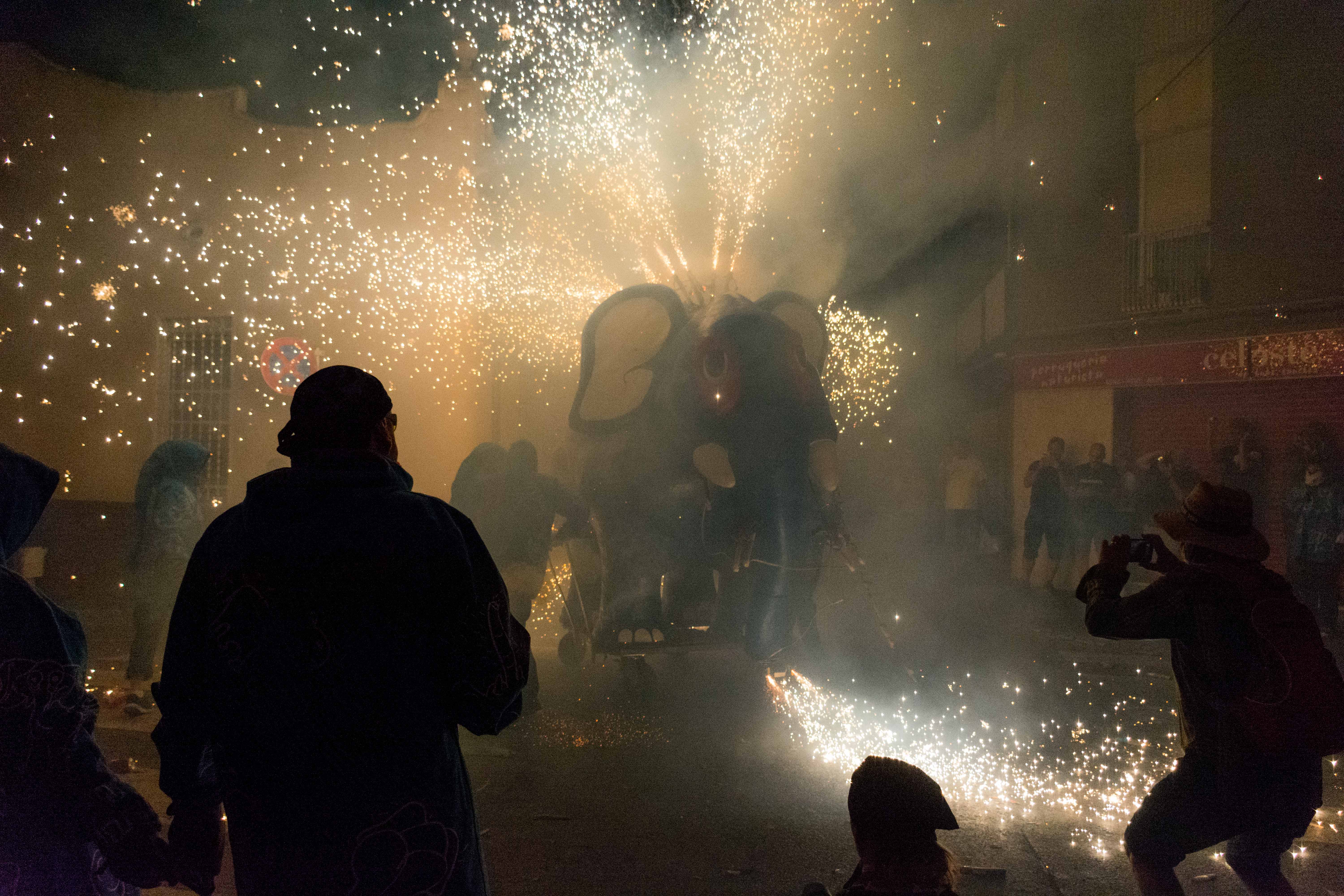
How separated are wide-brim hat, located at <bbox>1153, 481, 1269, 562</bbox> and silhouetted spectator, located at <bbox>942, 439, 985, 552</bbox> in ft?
25.4

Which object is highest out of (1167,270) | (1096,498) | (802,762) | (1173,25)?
(1173,25)

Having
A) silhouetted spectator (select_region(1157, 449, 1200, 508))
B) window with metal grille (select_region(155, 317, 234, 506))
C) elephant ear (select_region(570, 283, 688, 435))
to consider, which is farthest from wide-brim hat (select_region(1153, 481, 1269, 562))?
window with metal grille (select_region(155, 317, 234, 506))

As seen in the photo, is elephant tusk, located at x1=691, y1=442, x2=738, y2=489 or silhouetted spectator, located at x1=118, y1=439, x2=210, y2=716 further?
silhouetted spectator, located at x1=118, y1=439, x2=210, y2=716

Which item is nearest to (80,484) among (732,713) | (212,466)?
(212,466)

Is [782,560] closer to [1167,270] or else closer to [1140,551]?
[1140,551]

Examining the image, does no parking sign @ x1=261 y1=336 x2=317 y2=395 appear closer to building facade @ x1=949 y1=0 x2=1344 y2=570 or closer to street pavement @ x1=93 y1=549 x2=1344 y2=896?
street pavement @ x1=93 y1=549 x2=1344 y2=896

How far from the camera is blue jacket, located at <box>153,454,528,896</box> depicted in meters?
1.43

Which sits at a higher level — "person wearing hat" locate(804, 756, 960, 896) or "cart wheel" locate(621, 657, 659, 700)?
"person wearing hat" locate(804, 756, 960, 896)

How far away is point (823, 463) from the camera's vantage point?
4875mm

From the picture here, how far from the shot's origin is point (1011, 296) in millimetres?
13461

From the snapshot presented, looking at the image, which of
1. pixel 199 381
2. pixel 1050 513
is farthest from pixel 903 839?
pixel 199 381

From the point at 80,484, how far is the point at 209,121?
4.75 metres

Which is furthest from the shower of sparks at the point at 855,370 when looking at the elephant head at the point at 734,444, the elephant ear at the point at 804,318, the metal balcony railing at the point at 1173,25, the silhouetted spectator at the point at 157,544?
the silhouetted spectator at the point at 157,544

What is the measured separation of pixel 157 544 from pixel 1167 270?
13.1 m
